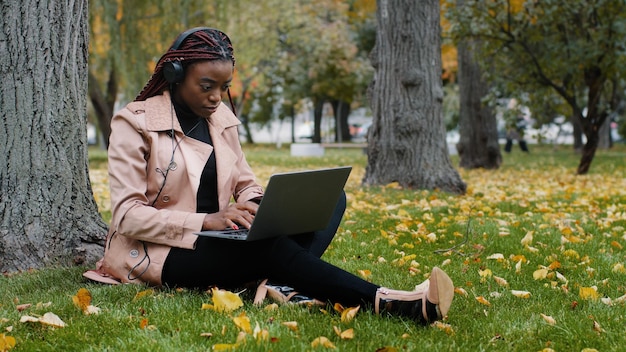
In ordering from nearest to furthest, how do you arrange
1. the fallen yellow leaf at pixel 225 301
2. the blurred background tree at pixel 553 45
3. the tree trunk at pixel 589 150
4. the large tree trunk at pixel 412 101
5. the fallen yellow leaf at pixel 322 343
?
the fallen yellow leaf at pixel 322 343
the fallen yellow leaf at pixel 225 301
the large tree trunk at pixel 412 101
the blurred background tree at pixel 553 45
the tree trunk at pixel 589 150

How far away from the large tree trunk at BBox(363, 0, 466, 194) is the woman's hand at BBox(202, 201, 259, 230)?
628 cm

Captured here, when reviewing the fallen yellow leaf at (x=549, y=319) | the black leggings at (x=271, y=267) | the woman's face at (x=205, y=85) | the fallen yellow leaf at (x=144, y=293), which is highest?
the woman's face at (x=205, y=85)

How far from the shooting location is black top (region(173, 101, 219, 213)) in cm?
374

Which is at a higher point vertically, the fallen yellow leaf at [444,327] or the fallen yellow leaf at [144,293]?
the fallen yellow leaf at [144,293]

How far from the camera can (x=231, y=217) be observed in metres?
3.41

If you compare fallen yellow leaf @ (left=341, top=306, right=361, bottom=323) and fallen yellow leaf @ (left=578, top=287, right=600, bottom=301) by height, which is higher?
fallen yellow leaf @ (left=341, top=306, right=361, bottom=323)

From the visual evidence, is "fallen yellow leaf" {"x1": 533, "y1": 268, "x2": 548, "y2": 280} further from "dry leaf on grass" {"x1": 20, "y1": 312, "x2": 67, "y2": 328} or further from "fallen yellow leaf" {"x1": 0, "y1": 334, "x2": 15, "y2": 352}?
"fallen yellow leaf" {"x1": 0, "y1": 334, "x2": 15, "y2": 352}

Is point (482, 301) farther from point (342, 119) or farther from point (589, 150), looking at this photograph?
point (342, 119)

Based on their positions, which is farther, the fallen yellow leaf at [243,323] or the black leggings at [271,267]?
the black leggings at [271,267]

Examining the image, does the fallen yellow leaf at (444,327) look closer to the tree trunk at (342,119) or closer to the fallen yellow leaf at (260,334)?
the fallen yellow leaf at (260,334)

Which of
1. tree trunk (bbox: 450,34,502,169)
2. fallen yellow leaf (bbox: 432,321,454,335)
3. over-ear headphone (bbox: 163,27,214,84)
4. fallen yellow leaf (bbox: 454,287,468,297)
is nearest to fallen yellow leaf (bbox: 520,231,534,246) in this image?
fallen yellow leaf (bbox: 454,287,468,297)

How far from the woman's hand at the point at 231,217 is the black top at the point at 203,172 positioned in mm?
279

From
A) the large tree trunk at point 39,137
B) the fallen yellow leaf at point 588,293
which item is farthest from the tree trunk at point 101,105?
the fallen yellow leaf at point 588,293

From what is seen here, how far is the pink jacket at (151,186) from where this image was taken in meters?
3.47
